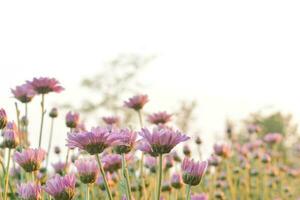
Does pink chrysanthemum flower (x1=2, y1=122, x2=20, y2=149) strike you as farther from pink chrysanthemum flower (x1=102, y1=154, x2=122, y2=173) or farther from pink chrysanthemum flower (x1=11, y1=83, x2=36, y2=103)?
pink chrysanthemum flower (x1=11, y1=83, x2=36, y2=103)

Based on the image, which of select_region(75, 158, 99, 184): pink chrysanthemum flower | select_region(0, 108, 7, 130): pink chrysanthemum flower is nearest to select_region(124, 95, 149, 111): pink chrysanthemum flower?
select_region(0, 108, 7, 130): pink chrysanthemum flower

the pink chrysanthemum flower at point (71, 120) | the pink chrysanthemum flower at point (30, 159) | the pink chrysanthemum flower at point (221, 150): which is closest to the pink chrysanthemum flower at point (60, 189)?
the pink chrysanthemum flower at point (30, 159)

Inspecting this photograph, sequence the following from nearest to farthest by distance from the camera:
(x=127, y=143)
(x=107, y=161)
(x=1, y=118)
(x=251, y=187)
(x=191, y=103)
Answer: (x=127, y=143) < (x=1, y=118) < (x=107, y=161) < (x=251, y=187) < (x=191, y=103)

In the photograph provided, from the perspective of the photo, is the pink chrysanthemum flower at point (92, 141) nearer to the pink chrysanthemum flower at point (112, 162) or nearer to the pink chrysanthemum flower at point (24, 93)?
the pink chrysanthemum flower at point (112, 162)

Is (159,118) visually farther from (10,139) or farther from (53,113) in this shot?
(10,139)

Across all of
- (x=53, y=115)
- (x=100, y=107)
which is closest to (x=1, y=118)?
(x=53, y=115)

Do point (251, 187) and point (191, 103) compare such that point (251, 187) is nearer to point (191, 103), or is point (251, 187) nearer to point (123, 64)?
point (191, 103)
